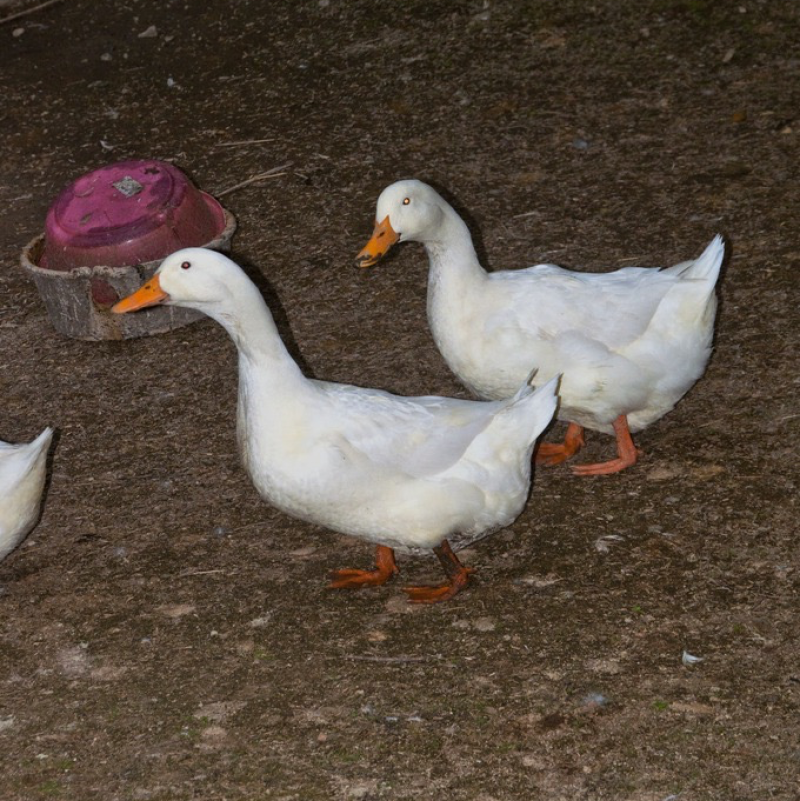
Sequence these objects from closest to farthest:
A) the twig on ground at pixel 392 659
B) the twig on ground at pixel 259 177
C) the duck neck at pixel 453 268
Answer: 1. the twig on ground at pixel 392 659
2. the duck neck at pixel 453 268
3. the twig on ground at pixel 259 177

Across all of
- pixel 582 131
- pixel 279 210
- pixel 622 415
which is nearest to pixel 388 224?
pixel 622 415

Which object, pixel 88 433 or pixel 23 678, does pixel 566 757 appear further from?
pixel 88 433

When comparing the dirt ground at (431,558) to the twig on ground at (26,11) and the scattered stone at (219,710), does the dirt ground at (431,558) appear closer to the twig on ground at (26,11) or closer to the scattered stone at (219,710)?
the scattered stone at (219,710)

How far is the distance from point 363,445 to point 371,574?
20.6 inches

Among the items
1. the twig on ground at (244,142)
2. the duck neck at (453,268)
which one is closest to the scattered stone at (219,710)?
the duck neck at (453,268)

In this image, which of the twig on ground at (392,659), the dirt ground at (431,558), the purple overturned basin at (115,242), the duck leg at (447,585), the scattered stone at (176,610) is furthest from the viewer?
the purple overturned basin at (115,242)

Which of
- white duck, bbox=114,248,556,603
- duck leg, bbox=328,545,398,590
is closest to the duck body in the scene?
white duck, bbox=114,248,556,603

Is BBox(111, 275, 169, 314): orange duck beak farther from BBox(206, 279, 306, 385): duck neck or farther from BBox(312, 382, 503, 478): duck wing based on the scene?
BBox(312, 382, 503, 478): duck wing

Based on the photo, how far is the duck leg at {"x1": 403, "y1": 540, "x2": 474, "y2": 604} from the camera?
12.8 feet

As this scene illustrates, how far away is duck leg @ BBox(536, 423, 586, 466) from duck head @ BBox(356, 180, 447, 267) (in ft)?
3.03

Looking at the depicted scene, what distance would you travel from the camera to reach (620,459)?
14.4 ft

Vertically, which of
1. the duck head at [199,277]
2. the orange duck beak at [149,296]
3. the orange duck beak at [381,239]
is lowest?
the orange duck beak at [381,239]

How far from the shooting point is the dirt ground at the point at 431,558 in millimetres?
3404

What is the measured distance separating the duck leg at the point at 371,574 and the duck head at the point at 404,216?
3.34 ft
